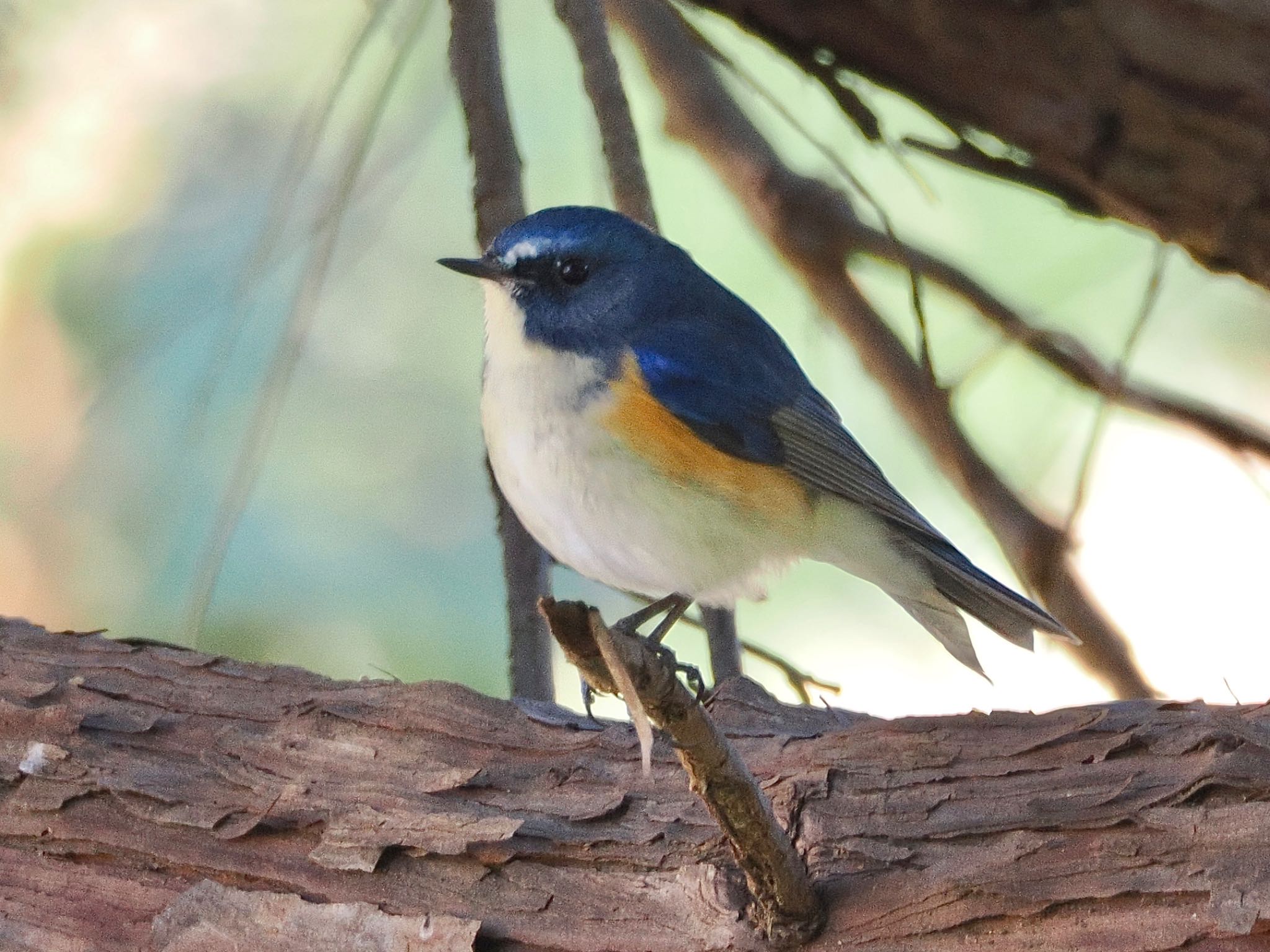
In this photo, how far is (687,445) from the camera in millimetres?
2270

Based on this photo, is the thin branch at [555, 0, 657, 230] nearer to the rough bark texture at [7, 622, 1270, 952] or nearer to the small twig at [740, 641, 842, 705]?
the small twig at [740, 641, 842, 705]

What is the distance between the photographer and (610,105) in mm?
2828

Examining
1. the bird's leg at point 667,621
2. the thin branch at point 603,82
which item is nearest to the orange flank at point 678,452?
the bird's leg at point 667,621

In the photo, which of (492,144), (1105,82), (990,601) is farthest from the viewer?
(492,144)

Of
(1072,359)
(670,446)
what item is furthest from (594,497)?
(1072,359)

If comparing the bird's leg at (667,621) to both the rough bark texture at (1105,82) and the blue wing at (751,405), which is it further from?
the rough bark texture at (1105,82)

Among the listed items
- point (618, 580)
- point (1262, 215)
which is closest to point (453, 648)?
point (618, 580)

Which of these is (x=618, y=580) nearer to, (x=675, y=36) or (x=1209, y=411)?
(x=1209, y=411)

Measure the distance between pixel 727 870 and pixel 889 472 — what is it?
1557 mm

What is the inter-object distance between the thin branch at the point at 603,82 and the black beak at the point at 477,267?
20.8 inches

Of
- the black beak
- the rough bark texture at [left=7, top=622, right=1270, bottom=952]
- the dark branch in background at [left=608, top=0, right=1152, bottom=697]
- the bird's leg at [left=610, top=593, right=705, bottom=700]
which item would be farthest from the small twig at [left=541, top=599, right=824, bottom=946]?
the dark branch in background at [left=608, top=0, right=1152, bottom=697]

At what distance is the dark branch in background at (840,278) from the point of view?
286 centimetres

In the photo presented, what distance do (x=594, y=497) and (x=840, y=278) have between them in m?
1.17

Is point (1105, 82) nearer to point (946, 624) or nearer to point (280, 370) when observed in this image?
point (946, 624)
